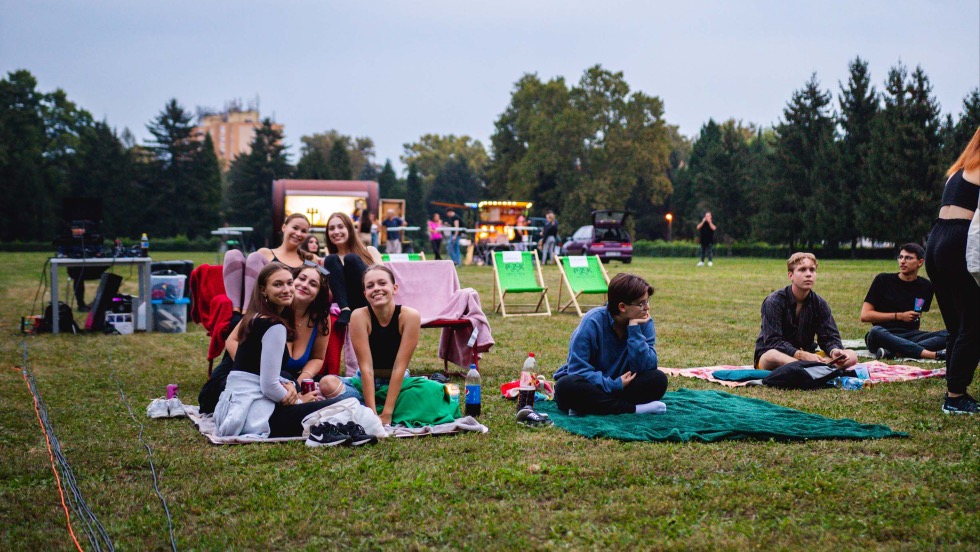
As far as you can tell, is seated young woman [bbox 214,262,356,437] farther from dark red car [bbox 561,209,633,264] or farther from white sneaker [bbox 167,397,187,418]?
dark red car [bbox 561,209,633,264]

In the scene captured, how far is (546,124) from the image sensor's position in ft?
181

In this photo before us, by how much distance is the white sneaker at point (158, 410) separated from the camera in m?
5.54

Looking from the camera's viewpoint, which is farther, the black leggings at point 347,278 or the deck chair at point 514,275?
the deck chair at point 514,275

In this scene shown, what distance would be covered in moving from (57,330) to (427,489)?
8.47m

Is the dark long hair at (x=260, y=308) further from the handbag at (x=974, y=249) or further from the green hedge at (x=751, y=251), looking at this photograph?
the green hedge at (x=751, y=251)

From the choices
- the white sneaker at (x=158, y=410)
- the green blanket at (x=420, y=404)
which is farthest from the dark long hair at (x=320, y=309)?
the white sneaker at (x=158, y=410)

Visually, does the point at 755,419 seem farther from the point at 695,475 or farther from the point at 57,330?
the point at 57,330

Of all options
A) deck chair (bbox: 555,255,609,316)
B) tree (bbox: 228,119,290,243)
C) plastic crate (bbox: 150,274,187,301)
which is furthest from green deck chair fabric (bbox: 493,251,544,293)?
tree (bbox: 228,119,290,243)

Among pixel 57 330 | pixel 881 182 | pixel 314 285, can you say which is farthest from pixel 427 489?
pixel 881 182

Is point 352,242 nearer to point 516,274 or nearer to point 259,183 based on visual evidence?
point 516,274

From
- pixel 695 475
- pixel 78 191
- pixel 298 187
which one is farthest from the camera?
pixel 78 191

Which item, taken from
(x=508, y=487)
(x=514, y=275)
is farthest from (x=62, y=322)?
(x=508, y=487)

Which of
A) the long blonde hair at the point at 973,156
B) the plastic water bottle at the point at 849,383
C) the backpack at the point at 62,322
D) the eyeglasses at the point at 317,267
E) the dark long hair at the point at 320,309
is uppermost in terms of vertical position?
the long blonde hair at the point at 973,156

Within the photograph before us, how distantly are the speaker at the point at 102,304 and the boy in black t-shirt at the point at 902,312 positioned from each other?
8.68m
